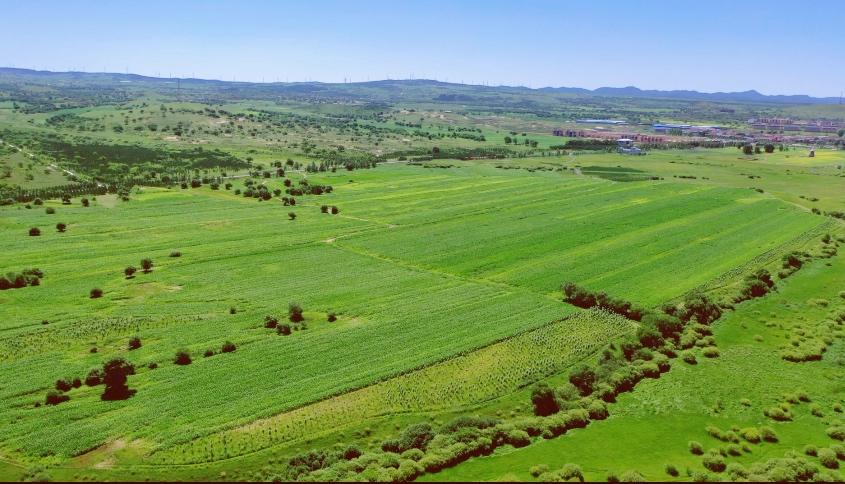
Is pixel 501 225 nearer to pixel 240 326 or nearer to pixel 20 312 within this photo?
pixel 240 326

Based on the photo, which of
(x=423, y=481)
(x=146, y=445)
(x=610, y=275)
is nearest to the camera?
(x=423, y=481)

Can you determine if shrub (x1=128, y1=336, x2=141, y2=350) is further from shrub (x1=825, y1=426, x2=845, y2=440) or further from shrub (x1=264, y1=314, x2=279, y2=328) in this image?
shrub (x1=825, y1=426, x2=845, y2=440)

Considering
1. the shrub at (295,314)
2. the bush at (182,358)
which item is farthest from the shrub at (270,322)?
the bush at (182,358)

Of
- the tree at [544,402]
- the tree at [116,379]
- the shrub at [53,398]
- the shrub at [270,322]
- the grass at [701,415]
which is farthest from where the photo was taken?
the shrub at [270,322]

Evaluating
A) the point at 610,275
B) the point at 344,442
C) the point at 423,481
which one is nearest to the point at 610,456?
the point at 423,481

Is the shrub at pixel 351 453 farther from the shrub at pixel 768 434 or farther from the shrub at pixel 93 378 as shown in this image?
the shrub at pixel 768 434

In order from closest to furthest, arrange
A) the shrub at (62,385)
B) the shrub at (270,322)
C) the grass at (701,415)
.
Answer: the grass at (701,415)
the shrub at (62,385)
the shrub at (270,322)
